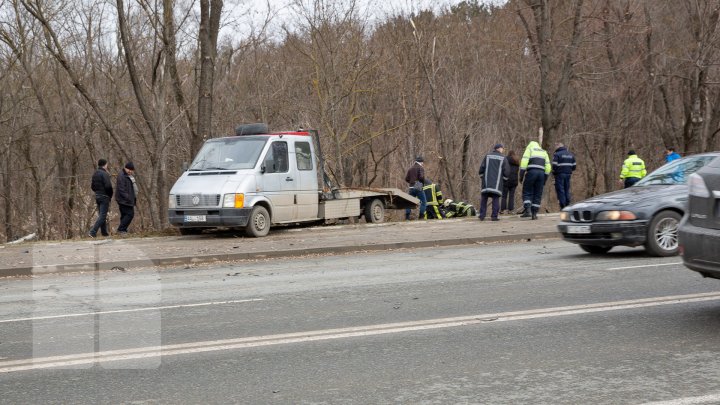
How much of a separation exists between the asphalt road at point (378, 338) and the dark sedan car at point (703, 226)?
524 millimetres

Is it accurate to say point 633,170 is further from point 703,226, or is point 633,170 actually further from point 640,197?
point 703,226

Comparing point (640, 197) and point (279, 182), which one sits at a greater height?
point (279, 182)

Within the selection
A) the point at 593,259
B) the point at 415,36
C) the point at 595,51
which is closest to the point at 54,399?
the point at 593,259

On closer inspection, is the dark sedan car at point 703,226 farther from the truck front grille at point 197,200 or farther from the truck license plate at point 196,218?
the truck license plate at point 196,218

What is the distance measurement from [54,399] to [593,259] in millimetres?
8556

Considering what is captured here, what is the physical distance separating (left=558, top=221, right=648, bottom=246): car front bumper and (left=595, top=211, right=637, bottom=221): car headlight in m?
0.06

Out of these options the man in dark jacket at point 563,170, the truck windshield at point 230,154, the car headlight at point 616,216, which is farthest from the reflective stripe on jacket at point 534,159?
the car headlight at point 616,216

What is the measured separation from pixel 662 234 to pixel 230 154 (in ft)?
31.1

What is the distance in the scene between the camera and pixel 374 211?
70.2ft

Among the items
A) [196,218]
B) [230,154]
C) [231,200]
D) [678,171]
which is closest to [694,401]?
[678,171]

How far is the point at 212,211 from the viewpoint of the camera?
16484mm

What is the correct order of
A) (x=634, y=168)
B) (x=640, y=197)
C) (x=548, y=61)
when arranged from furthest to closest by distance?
(x=548, y=61)
(x=634, y=168)
(x=640, y=197)

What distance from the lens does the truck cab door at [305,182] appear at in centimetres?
1833

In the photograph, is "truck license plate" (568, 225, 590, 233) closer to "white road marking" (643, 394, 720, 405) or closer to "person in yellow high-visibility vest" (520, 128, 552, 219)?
"person in yellow high-visibility vest" (520, 128, 552, 219)
